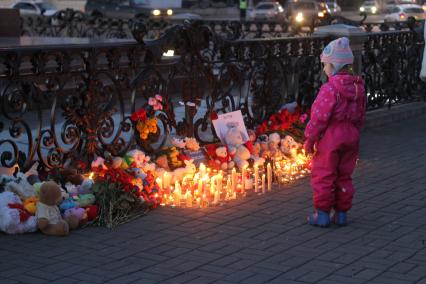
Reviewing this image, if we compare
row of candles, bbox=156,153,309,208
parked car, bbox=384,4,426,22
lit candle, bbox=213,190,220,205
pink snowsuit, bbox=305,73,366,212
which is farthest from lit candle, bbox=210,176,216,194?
parked car, bbox=384,4,426,22

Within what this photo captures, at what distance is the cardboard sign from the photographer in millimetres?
8914

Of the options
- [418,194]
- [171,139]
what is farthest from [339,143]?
[171,139]

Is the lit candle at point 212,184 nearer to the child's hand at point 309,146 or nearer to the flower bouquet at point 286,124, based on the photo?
the child's hand at point 309,146

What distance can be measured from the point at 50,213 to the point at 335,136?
2.22 m

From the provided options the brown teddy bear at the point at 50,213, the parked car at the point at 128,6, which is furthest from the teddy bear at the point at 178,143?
the parked car at the point at 128,6

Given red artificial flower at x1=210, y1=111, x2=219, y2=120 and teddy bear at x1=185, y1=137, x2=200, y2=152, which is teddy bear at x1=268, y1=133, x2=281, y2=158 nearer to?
red artificial flower at x1=210, y1=111, x2=219, y2=120

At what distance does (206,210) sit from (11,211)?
170cm

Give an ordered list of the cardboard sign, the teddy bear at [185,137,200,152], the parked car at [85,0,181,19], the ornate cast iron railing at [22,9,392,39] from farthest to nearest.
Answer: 1. the parked car at [85,0,181,19]
2. the ornate cast iron railing at [22,9,392,39]
3. the cardboard sign
4. the teddy bear at [185,137,200,152]

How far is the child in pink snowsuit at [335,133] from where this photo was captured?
668cm

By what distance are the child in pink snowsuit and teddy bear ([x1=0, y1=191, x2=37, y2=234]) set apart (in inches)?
85.5

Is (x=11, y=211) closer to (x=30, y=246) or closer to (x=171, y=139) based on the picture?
(x=30, y=246)

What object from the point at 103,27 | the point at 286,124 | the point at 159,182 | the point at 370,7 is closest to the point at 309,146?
the point at 159,182

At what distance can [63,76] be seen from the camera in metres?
7.52

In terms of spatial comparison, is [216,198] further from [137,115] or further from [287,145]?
[287,145]
